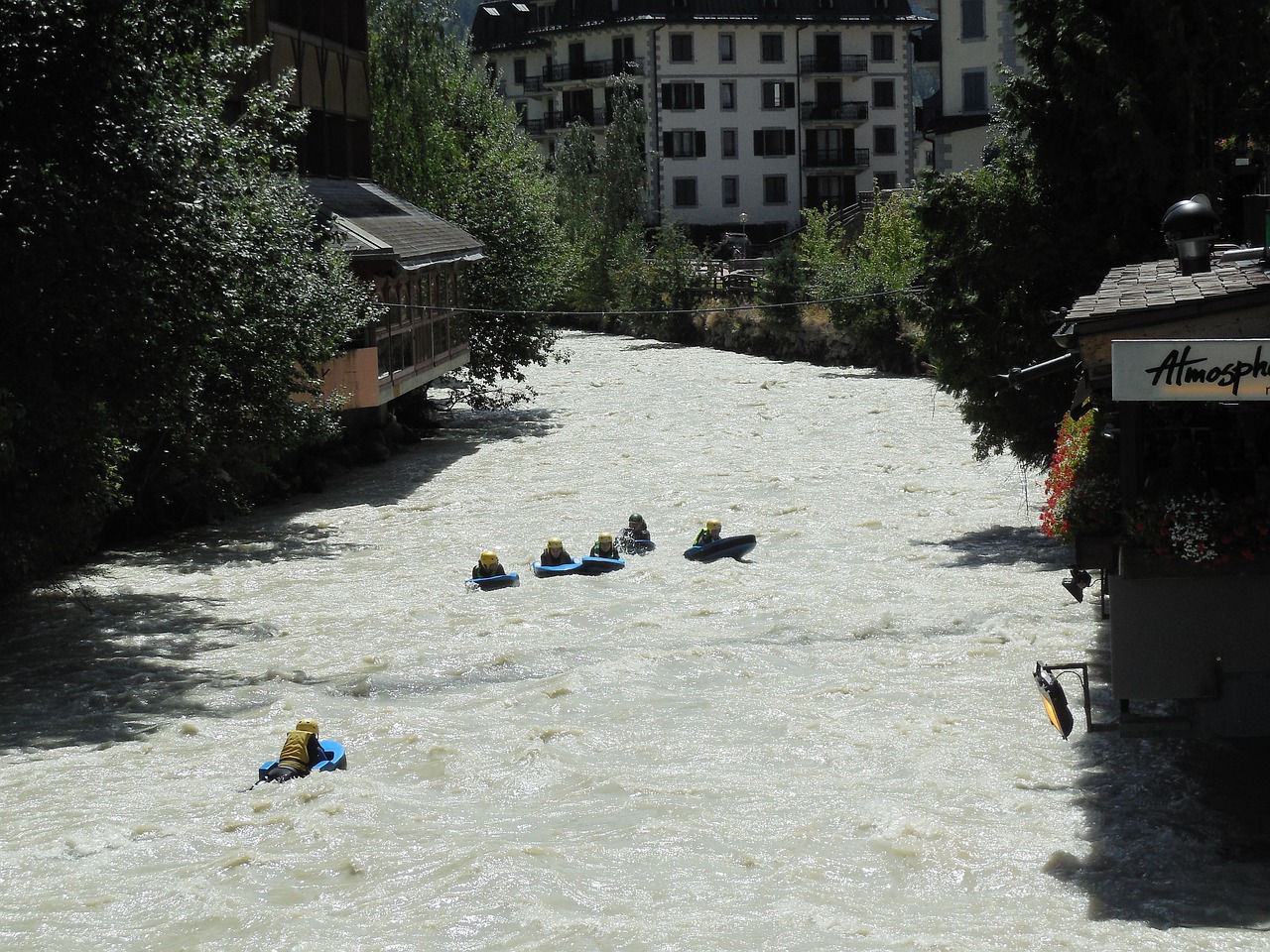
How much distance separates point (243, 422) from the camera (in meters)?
20.2

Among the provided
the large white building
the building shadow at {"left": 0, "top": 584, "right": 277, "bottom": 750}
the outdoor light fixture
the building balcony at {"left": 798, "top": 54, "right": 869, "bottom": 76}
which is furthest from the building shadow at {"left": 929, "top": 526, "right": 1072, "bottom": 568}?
the building balcony at {"left": 798, "top": 54, "right": 869, "bottom": 76}

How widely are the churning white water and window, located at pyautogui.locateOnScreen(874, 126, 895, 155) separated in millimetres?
53786

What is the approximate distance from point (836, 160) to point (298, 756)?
66.0m

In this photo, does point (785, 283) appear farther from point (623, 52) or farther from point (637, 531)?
point (637, 531)

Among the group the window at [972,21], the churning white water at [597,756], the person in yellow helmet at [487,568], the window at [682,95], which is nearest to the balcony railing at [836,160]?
the window at [682,95]

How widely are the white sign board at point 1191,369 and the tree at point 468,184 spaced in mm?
27554

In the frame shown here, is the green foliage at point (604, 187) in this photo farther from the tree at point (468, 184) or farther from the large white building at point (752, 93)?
the tree at point (468, 184)

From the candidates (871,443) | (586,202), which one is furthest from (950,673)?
(586,202)

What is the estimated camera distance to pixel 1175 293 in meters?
8.77

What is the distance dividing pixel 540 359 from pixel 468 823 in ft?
87.8

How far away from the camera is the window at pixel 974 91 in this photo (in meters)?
51.7

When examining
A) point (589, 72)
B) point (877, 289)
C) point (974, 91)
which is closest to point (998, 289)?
point (877, 289)

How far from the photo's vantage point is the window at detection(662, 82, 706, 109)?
7212 centimetres

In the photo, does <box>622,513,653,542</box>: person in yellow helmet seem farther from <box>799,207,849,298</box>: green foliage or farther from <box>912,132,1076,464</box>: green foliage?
<box>799,207,849,298</box>: green foliage
